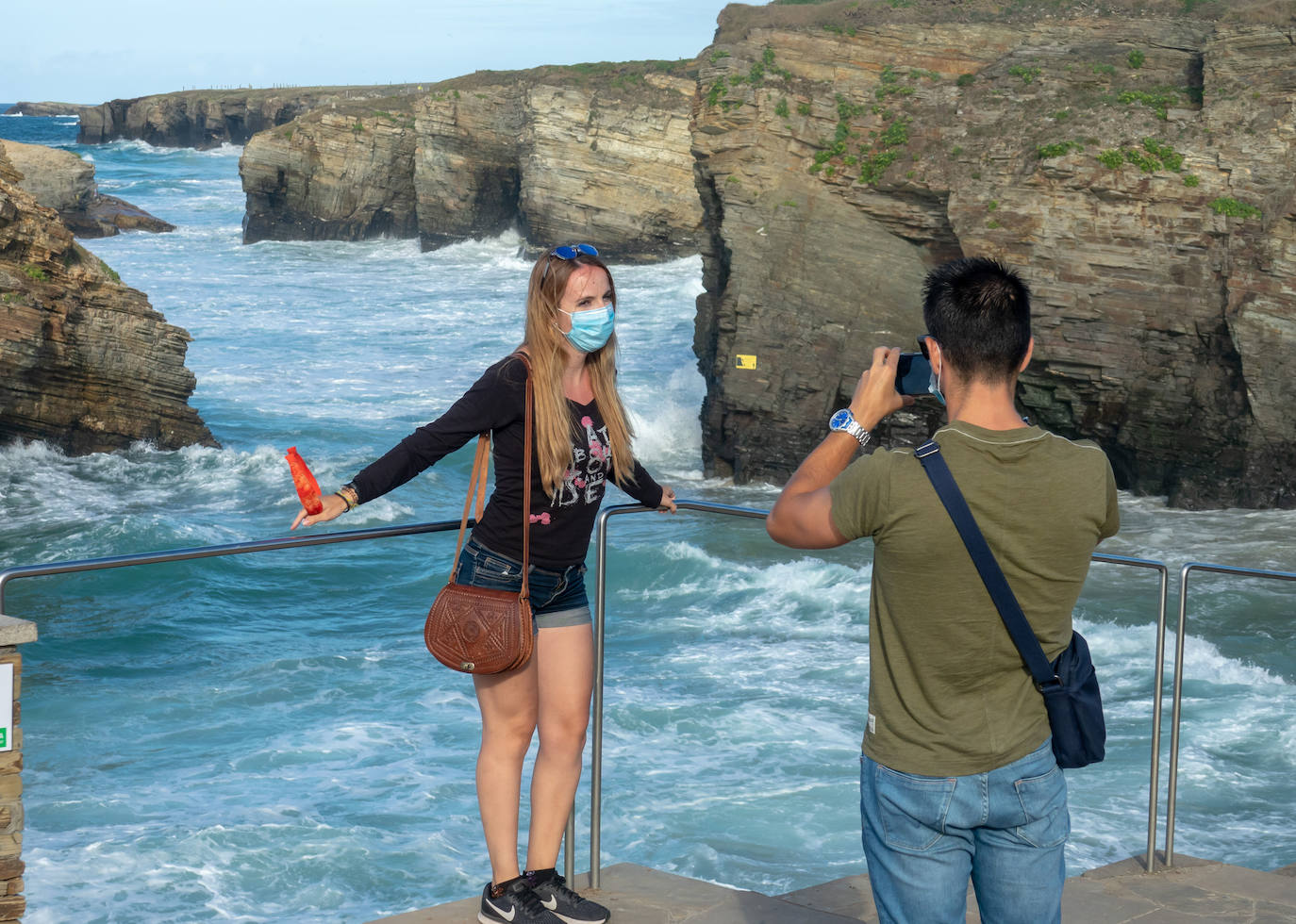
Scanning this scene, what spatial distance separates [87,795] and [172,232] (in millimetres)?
49697

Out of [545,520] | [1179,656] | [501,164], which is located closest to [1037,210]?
[1179,656]

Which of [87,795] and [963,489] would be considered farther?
[87,795]

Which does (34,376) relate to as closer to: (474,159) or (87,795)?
(87,795)

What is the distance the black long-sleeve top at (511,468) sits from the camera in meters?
3.05

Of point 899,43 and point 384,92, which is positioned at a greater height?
point 384,92

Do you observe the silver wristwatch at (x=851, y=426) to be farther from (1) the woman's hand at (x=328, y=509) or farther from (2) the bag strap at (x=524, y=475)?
(1) the woman's hand at (x=328, y=509)

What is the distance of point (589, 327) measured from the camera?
3.18m

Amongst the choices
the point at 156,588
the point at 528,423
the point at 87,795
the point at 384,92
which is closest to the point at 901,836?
the point at 528,423

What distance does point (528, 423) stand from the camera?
3.07 metres

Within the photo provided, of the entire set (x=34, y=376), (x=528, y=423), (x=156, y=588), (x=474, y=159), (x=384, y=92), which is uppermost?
(x=384, y=92)

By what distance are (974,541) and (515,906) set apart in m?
1.78

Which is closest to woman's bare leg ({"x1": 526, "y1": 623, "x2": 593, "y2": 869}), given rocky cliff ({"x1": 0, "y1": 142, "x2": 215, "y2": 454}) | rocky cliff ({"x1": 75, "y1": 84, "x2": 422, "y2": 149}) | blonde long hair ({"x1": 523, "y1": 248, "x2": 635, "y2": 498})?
blonde long hair ({"x1": 523, "y1": 248, "x2": 635, "y2": 498})

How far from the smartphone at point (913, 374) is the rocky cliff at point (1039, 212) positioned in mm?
14958

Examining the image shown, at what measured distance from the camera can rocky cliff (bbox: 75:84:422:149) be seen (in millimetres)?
94125
